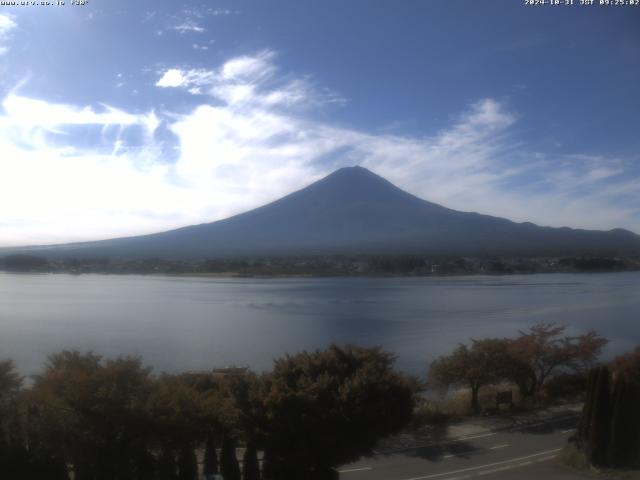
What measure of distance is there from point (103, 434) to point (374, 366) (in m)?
2.31

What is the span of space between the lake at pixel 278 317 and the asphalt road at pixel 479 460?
5439mm

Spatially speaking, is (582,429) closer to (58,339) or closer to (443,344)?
(443,344)

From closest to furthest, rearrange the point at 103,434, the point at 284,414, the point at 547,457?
the point at 103,434, the point at 284,414, the point at 547,457

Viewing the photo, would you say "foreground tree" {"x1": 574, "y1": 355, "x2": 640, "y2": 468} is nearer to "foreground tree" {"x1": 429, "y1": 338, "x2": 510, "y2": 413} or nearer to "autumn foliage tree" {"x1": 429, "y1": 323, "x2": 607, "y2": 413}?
"autumn foliage tree" {"x1": 429, "y1": 323, "x2": 607, "y2": 413}

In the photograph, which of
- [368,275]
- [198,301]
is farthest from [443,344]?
[368,275]

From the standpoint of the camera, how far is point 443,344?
1570 centimetres

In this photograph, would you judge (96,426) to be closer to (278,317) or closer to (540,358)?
(540,358)

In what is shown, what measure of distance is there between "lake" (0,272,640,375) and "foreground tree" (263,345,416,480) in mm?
7102

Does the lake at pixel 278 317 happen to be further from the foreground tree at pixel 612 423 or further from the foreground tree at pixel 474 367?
the foreground tree at pixel 612 423

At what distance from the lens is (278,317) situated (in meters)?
21.3

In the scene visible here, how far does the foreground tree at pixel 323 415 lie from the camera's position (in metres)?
4.72

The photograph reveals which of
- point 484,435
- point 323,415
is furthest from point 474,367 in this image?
point 323,415

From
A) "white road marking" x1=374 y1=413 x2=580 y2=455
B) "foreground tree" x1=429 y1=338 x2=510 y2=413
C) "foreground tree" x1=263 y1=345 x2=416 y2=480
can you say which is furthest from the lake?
"foreground tree" x1=263 y1=345 x2=416 y2=480

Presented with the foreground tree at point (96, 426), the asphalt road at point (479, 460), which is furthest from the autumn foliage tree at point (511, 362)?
the foreground tree at point (96, 426)
